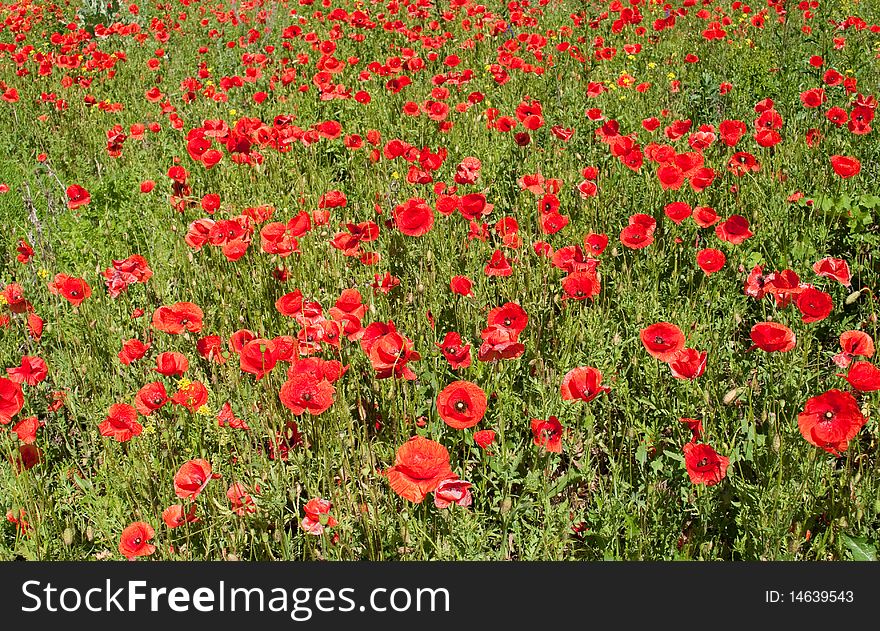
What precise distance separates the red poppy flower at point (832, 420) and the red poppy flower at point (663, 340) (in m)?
0.42

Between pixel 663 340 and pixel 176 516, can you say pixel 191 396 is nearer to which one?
pixel 176 516

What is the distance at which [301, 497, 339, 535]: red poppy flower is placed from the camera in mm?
2113

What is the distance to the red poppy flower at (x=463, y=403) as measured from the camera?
80.4 inches

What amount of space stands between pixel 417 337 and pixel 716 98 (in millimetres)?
3394

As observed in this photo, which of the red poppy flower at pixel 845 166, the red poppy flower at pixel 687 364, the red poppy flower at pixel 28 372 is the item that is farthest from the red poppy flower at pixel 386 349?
the red poppy flower at pixel 845 166

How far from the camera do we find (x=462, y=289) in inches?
109

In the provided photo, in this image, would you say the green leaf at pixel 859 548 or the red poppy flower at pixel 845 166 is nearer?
the green leaf at pixel 859 548

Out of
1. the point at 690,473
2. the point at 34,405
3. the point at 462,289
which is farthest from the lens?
the point at 34,405

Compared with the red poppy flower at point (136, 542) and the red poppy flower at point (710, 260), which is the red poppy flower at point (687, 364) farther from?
the red poppy flower at point (136, 542)

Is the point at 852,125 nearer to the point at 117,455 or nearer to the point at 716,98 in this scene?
the point at 716,98

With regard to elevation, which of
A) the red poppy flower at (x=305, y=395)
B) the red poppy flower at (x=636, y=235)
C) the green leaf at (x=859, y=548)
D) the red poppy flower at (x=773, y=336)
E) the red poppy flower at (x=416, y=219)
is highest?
the red poppy flower at (x=416, y=219)

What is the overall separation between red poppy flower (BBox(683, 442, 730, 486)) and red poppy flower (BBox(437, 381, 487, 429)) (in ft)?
1.89

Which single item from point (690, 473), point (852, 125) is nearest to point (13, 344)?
point (690, 473)

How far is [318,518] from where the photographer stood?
2141 mm
